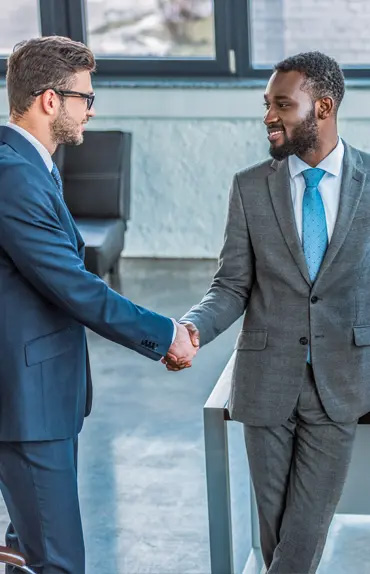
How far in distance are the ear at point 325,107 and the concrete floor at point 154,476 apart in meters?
1.57

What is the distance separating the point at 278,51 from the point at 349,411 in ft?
17.0

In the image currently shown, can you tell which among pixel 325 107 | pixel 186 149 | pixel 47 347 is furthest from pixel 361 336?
pixel 186 149

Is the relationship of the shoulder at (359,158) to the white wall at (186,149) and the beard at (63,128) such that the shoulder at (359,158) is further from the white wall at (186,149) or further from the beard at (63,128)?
the white wall at (186,149)

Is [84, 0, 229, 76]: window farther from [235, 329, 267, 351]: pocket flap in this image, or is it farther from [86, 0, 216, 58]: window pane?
[235, 329, 267, 351]: pocket flap

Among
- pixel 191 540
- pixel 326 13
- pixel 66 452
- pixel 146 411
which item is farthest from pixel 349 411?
pixel 326 13

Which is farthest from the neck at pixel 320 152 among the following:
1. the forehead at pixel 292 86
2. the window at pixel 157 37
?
the window at pixel 157 37

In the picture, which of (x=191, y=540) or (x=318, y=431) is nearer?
(x=318, y=431)

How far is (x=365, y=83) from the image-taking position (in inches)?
283

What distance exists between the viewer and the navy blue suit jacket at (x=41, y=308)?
262 centimetres

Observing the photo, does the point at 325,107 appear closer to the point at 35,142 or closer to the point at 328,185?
the point at 328,185

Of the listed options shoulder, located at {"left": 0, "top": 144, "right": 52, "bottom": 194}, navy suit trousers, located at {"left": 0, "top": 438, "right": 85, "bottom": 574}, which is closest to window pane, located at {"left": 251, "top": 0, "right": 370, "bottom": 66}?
shoulder, located at {"left": 0, "top": 144, "right": 52, "bottom": 194}

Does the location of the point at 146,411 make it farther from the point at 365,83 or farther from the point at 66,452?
the point at 365,83

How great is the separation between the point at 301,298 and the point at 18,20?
566 centimetres

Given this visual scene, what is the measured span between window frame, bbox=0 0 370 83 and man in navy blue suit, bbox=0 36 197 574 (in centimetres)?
484
